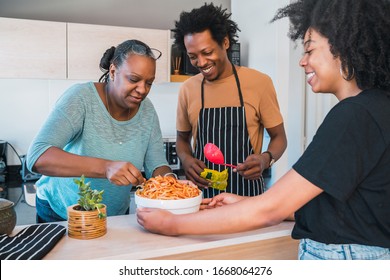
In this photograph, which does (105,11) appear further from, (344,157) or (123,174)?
(344,157)

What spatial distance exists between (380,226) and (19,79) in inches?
96.0

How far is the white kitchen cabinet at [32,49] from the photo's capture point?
235 centimetres

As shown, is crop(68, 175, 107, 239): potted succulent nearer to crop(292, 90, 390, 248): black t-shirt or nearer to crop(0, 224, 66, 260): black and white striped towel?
crop(0, 224, 66, 260): black and white striped towel

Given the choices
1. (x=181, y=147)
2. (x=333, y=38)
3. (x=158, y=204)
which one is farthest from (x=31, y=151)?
(x=333, y=38)

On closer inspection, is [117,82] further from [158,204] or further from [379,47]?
[379,47]

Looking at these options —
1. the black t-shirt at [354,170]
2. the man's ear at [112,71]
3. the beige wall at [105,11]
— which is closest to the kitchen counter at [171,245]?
the black t-shirt at [354,170]

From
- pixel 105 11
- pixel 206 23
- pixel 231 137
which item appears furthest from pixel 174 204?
pixel 105 11

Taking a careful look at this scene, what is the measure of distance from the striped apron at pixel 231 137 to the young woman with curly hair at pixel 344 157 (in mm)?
858

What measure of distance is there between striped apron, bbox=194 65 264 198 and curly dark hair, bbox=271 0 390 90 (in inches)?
37.5

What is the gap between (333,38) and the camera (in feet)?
2.93

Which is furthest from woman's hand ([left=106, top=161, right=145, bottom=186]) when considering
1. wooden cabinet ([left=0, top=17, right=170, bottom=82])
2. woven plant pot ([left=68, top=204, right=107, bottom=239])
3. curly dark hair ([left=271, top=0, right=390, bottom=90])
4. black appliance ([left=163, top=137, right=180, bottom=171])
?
black appliance ([left=163, top=137, right=180, bottom=171])

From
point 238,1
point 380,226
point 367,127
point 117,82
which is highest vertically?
point 238,1

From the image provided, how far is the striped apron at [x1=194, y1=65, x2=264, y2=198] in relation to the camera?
1.83 meters
